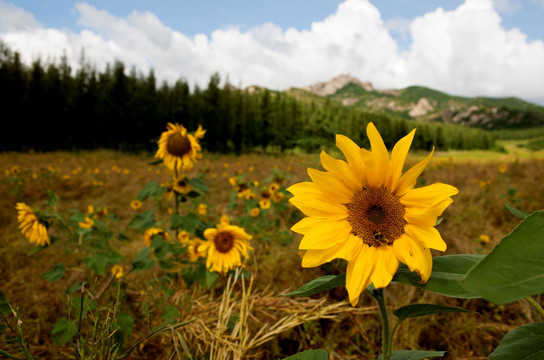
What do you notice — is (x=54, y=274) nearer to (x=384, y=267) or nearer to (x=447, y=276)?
(x=384, y=267)

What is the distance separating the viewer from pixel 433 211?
60 centimetres

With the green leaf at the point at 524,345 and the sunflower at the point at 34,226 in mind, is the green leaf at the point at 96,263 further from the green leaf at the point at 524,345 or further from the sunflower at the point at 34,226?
the green leaf at the point at 524,345

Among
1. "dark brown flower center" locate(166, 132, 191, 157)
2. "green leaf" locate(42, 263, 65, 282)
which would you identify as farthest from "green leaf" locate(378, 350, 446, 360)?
"dark brown flower center" locate(166, 132, 191, 157)

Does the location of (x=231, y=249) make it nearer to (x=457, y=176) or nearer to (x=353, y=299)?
(x=353, y=299)

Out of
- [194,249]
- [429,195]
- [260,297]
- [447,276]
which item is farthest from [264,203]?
[447,276]

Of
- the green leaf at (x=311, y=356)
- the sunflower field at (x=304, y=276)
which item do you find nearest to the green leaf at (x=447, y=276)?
the sunflower field at (x=304, y=276)

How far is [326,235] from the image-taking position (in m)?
0.69

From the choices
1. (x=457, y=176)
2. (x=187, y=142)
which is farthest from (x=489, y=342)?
(x=457, y=176)

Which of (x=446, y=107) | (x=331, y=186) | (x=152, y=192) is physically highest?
(x=446, y=107)

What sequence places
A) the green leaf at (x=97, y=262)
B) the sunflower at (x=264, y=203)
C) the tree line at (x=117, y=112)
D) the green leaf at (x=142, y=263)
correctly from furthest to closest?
the tree line at (x=117, y=112) → the sunflower at (x=264, y=203) → the green leaf at (x=142, y=263) → the green leaf at (x=97, y=262)

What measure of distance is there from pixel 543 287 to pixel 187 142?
226cm

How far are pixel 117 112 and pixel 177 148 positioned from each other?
22.1 meters

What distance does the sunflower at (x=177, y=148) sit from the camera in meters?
2.29

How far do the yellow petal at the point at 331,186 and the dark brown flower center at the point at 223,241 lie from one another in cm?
133
